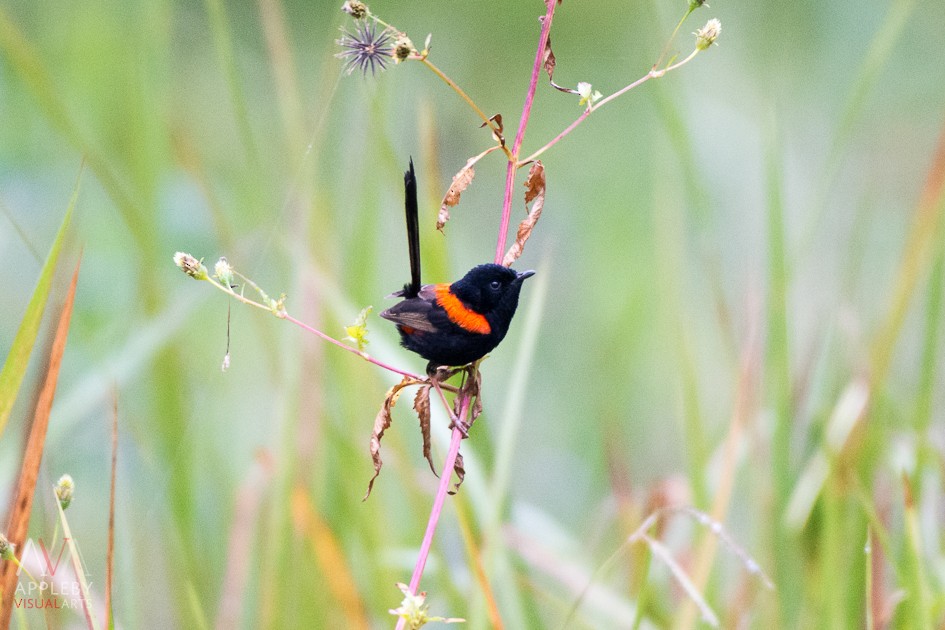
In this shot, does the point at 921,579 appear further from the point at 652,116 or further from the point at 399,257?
the point at 652,116

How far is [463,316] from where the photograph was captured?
1339 mm

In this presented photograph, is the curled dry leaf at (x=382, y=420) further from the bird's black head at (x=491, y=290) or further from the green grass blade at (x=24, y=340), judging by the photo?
the green grass blade at (x=24, y=340)

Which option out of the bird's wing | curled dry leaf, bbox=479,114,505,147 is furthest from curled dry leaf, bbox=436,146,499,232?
the bird's wing

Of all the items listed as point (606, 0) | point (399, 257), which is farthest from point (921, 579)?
point (606, 0)

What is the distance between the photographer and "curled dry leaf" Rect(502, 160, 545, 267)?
3.62ft

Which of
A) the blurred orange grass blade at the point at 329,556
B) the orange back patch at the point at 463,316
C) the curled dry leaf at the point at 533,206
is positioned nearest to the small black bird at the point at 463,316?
the orange back patch at the point at 463,316

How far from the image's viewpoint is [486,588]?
59.0 inches

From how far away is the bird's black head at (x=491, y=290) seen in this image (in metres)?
1.34

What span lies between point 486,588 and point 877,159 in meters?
3.43

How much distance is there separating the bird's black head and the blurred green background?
0.34m

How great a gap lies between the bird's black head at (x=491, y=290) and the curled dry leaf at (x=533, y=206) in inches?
7.3

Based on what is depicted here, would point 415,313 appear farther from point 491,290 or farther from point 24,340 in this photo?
point 24,340

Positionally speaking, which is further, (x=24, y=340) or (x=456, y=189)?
(x=24, y=340)

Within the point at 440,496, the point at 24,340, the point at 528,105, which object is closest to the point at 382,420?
the point at 440,496
